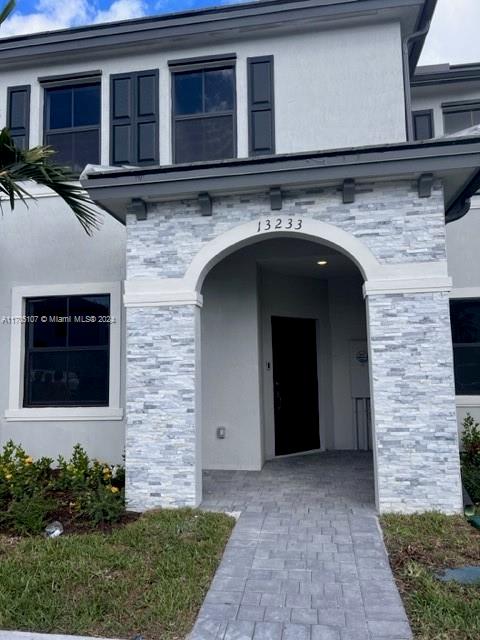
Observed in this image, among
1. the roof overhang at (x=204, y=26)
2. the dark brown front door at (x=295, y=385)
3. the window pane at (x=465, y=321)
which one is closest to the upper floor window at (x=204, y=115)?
the roof overhang at (x=204, y=26)

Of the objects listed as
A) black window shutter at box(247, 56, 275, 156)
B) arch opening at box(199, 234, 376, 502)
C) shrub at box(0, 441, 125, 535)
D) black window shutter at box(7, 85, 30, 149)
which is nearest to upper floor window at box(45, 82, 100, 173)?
black window shutter at box(7, 85, 30, 149)

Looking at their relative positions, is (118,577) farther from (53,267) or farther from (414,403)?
(53,267)

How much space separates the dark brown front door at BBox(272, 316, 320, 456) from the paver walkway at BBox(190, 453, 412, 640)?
208 centimetres

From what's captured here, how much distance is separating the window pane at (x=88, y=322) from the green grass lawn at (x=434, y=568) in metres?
5.21

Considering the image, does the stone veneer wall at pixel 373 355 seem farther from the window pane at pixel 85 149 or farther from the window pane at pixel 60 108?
the window pane at pixel 60 108

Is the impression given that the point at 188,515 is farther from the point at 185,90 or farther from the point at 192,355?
the point at 185,90

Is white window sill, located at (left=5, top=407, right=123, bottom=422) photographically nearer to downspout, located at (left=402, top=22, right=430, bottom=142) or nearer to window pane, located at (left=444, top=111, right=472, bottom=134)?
downspout, located at (left=402, top=22, right=430, bottom=142)

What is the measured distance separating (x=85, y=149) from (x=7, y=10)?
2644 millimetres

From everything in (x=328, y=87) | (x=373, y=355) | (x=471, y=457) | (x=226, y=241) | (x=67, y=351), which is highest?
(x=328, y=87)

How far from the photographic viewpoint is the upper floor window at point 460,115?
9.37 metres

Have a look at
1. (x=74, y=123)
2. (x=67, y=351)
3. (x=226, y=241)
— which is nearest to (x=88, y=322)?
(x=67, y=351)

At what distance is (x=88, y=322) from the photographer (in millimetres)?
8328

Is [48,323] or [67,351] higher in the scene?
[48,323]

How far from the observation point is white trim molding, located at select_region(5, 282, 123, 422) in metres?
8.04
